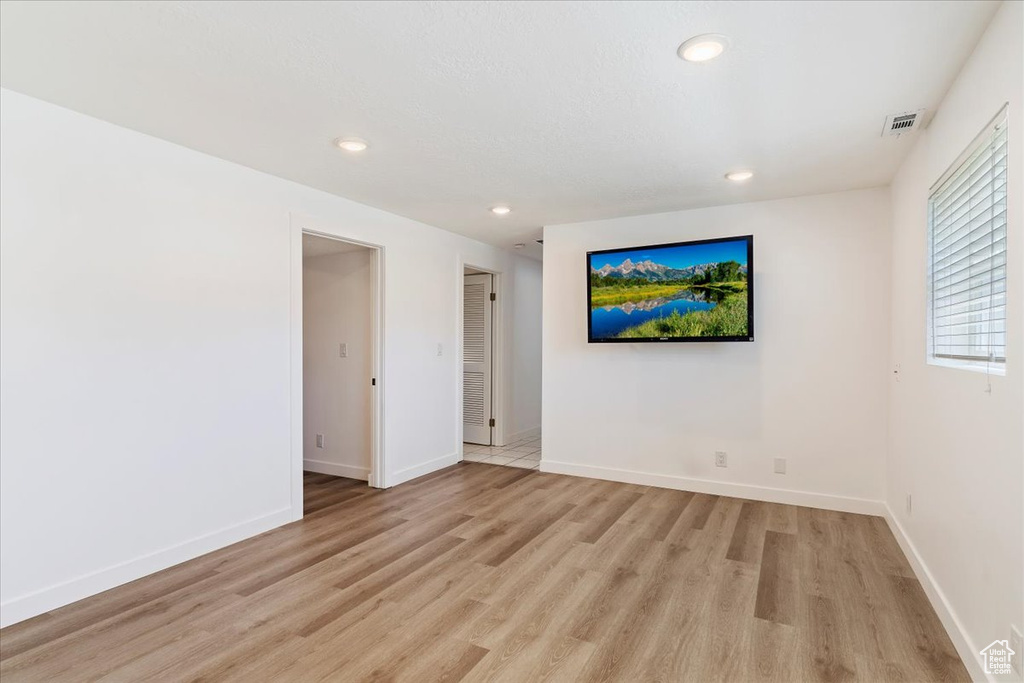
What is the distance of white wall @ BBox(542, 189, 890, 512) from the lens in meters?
3.76

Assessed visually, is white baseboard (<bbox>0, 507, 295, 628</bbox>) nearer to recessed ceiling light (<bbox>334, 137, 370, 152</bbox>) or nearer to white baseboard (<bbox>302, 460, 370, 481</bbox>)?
white baseboard (<bbox>302, 460, 370, 481</bbox>)

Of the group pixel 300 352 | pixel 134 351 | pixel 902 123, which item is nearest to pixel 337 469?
pixel 300 352

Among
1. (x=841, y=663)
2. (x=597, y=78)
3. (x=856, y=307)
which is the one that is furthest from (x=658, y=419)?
(x=597, y=78)

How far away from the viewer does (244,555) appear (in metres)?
3.02

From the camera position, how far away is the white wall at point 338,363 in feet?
15.5

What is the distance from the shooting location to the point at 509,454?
227 inches

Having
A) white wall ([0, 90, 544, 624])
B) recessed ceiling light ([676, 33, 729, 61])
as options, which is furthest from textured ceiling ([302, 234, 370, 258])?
recessed ceiling light ([676, 33, 729, 61])

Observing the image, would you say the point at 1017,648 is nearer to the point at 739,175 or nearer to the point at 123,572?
the point at 739,175

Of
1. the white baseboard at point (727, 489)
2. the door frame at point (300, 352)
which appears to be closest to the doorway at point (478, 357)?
the white baseboard at point (727, 489)

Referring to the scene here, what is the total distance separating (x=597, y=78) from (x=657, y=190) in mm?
1756

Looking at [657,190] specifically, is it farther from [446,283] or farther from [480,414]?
[480,414]

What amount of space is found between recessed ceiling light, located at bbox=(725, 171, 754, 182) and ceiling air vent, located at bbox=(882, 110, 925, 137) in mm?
783

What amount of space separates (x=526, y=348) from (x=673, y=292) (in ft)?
9.04

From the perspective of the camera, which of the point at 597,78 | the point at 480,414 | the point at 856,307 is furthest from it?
the point at 480,414
